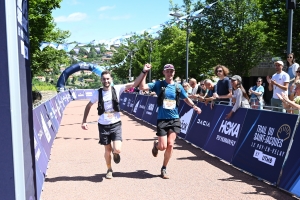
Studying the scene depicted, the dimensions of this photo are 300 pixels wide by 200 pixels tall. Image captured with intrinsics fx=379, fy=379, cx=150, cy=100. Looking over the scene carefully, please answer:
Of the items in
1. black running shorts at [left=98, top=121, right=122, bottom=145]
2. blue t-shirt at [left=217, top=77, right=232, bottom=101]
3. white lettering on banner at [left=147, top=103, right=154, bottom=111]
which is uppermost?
blue t-shirt at [left=217, top=77, right=232, bottom=101]

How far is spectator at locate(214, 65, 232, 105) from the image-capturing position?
8867 millimetres

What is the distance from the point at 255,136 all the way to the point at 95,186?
3.01 m

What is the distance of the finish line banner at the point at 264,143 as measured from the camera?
606 centimetres

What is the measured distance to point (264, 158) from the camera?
6465 mm

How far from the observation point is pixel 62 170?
24.2ft

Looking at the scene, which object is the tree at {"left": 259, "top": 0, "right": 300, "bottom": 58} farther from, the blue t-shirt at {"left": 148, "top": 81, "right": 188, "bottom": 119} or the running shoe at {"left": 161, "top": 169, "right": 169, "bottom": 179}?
the running shoe at {"left": 161, "top": 169, "right": 169, "bottom": 179}

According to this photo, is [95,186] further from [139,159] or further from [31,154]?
[31,154]

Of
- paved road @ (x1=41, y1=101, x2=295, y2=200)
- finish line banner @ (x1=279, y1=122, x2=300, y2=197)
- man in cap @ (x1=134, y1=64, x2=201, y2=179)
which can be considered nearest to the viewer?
finish line banner @ (x1=279, y1=122, x2=300, y2=197)

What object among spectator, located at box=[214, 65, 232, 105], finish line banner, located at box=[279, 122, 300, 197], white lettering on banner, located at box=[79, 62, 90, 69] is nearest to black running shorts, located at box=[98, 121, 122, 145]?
finish line banner, located at box=[279, 122, 300, 197]

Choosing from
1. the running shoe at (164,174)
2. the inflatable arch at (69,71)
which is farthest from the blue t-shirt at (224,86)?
the inflatable arch at (69,71)

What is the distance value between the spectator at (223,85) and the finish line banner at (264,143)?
1538 mm

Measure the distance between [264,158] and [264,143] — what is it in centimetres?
27

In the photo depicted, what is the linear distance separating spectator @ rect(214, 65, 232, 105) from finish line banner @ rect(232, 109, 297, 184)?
5.05 feet

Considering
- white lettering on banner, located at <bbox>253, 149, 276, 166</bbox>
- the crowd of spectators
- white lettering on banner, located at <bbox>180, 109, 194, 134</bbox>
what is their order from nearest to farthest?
white lettering on banner, located at <bbox>253, 149, 276, 166</bbox>
the crowd of spectators
white lettering on banner, located at <bbox>180, 109, 194, 134</bbox>
